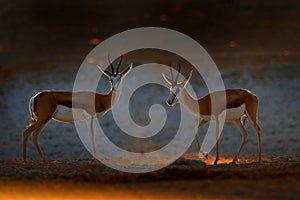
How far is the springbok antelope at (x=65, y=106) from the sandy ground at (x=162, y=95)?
78cm

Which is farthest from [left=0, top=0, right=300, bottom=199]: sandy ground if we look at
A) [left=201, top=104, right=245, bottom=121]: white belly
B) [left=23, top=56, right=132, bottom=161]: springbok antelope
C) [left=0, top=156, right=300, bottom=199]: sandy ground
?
[left=201, top=104, right=245, bottom=121]: white belly

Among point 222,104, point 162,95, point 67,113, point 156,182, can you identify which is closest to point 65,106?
point 67,113

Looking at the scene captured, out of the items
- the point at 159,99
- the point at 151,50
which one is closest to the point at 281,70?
the point at 159,99

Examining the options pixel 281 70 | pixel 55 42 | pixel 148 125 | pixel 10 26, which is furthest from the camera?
pixel 10 26

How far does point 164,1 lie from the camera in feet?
125

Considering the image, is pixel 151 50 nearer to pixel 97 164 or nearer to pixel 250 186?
pixel 97 164

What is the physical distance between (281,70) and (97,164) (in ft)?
37.6

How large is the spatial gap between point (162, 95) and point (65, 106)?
25.8ft

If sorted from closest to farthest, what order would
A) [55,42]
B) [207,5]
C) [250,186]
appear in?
[250,186], [55,42], [207,5]

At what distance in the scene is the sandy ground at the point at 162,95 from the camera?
10.5 meters

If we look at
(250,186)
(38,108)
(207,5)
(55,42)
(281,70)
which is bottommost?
(250,186)

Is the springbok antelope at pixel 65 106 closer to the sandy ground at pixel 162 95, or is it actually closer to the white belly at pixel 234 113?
the sandy ground at pixel 162 95

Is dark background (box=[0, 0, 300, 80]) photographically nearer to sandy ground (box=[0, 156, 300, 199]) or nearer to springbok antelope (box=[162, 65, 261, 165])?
springbok antelope (box=[162, 65, 261, 165])

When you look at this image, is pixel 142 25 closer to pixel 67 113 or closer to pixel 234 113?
pixel 67 113
